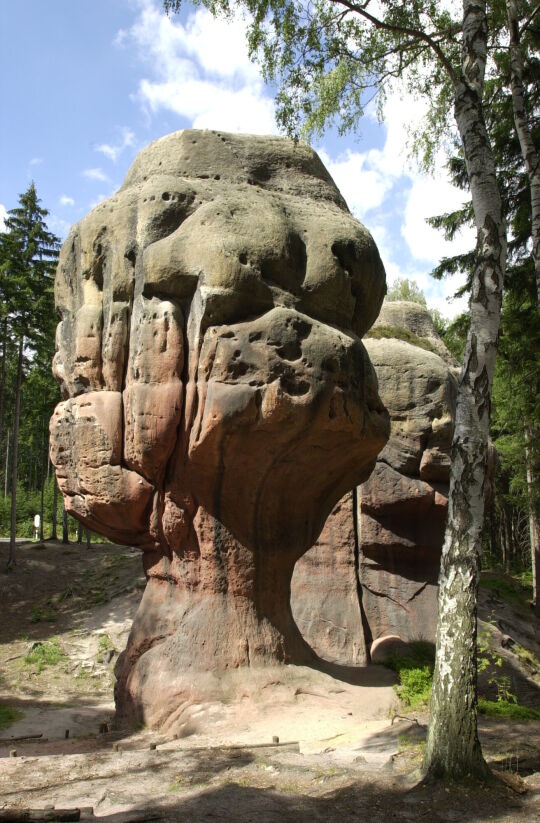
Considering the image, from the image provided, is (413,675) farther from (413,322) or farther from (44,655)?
→ (413,322)

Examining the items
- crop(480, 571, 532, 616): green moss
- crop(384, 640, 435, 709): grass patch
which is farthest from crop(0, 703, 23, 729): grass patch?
crop(480, 571, 532, 616): green moss

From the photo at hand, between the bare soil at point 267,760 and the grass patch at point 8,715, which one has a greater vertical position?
the bare soil at point 267,760

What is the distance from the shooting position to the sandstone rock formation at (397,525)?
46.0 ft

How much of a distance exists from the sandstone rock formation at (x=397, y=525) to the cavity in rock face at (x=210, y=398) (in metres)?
4.27

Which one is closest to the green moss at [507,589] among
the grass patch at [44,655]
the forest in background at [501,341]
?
the forest in background at [501,341]

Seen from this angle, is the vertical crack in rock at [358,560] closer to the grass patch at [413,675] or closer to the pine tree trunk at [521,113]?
the grass patch at [413,675]

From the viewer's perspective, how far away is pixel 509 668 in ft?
46.7

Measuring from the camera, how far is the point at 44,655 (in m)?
15.7

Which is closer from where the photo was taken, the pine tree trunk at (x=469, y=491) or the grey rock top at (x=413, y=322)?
the pine tree trunk at (x=469, y=491)

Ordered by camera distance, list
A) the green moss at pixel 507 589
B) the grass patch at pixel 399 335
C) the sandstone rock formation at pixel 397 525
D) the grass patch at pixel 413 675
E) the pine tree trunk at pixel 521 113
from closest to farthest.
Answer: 1. the grass patch at pixel 413 675
2. the pine tree trunk at pixel 521 113
3. the sandstone rock formation at pixel 397 525
4. the grass patch at pixel 399 335
5. the green moss at pixel 507 589

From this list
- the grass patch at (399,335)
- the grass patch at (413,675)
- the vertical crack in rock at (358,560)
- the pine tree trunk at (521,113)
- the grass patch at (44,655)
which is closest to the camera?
the grass patch at (413,675)

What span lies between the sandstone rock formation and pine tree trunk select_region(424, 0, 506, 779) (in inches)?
330

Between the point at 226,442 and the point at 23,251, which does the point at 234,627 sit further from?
the point at 23,251

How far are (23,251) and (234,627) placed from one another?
1729cm
